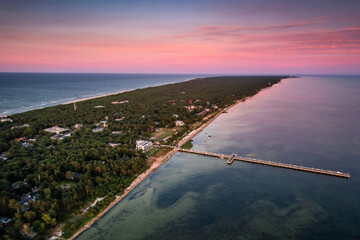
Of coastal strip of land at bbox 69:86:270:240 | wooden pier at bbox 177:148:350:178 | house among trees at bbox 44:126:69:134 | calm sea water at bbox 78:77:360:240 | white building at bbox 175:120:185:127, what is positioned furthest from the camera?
white building at bbox 175:120:185:127

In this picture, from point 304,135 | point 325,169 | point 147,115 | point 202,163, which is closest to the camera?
point 325,169

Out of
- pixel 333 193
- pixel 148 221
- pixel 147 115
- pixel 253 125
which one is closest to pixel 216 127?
pixel 253 125

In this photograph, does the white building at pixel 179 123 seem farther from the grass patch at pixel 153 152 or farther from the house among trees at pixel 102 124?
the house among trees at pixel 102 124

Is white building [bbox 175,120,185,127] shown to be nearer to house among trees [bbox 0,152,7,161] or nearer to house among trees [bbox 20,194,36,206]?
house among trees [bbox 0,152,7,161]

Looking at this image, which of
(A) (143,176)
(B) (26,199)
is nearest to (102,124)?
(A) (143,176)

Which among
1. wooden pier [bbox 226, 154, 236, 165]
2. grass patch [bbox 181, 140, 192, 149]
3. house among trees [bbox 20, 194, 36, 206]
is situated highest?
grass patch [bbox 181, 140, 192, 149]

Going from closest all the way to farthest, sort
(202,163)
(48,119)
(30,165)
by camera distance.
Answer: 1. (30,165)
2. (202,163)
3. (48,119)

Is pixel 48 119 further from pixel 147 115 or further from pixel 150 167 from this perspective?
pixel 150 167

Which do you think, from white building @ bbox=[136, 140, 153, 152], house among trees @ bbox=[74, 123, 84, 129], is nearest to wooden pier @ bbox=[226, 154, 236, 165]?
white building @ bbox=[136, 140, 153, 152]
